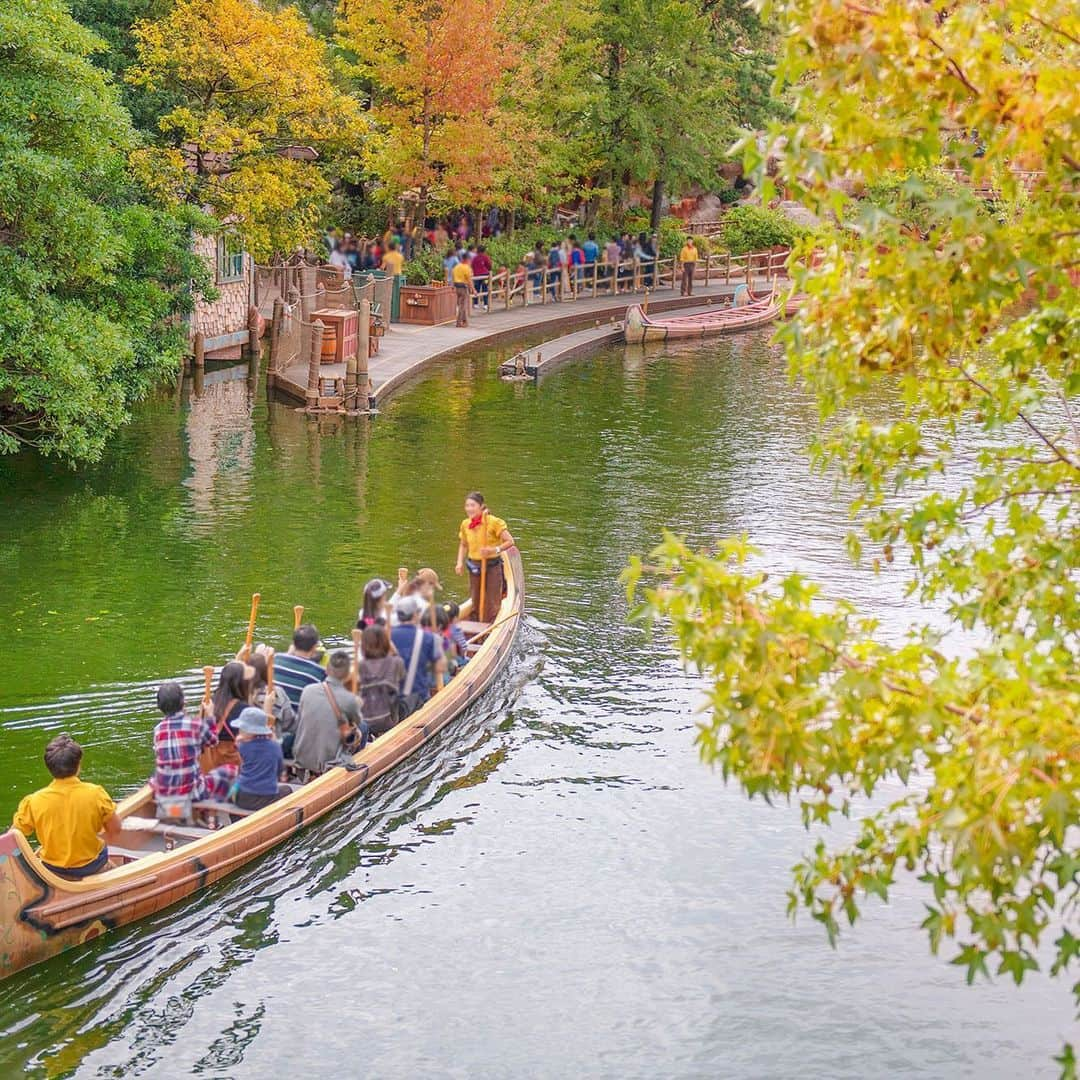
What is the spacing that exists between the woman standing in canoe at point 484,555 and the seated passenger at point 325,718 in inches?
183

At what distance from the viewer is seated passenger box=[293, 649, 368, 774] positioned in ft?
44.2

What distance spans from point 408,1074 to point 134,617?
9.50m

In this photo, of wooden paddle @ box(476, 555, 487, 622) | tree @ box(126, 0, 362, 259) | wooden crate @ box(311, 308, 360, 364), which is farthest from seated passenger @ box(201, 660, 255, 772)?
wooden crate @ box(311, 308, 360, 364)

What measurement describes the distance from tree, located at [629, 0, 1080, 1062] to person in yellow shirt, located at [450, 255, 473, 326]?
34307 millimetres

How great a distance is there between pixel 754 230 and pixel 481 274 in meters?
15.9

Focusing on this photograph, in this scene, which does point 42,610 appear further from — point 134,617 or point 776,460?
point 776,460

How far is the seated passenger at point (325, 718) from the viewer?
1348 cm

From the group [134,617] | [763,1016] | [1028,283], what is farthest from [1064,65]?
[134,617]

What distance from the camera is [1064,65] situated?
709 cm

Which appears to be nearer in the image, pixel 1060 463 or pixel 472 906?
pixel 1060 463

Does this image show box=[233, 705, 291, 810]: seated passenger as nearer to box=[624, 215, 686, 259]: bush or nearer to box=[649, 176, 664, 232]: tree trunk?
box=[624, 215, 686, 259]: bush

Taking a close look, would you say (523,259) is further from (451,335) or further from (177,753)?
(177,753)

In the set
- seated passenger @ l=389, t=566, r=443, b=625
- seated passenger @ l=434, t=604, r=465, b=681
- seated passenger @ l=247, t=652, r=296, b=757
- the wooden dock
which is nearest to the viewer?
seated passenger @ l=247, t=652, r=296, b=757

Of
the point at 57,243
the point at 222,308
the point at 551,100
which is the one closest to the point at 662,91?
the point at 551,100
